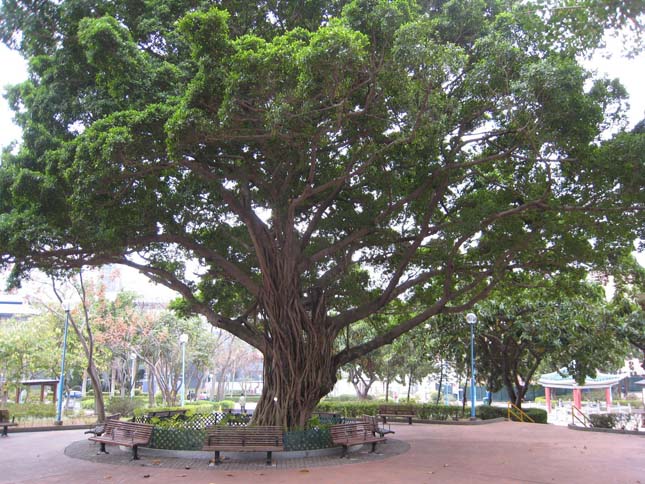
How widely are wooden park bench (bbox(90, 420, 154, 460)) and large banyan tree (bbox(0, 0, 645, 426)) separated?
2.60 metres

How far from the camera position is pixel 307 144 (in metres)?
10.2

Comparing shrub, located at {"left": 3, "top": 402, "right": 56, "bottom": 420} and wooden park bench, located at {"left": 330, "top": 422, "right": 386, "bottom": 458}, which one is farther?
shrub, located at {"left": 3, "top": 402, "right": 56, "bottom": 420}

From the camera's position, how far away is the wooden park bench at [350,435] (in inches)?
443

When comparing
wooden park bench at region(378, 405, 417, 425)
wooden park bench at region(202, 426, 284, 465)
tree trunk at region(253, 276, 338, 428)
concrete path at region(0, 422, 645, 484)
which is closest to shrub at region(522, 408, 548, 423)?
wooden park bench at region(378, 405, 417, 425)

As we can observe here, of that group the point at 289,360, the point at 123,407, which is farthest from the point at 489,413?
the point at 123,407

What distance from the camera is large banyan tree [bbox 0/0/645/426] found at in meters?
8.49

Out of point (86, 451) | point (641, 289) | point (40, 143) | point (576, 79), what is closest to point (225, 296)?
point (86, 451)

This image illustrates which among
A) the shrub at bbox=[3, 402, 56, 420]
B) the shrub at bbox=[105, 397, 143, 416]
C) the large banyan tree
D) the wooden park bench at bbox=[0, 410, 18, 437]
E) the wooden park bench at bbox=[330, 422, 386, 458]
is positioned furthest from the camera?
the shrub at bbox=[105, 397, 143, 416]

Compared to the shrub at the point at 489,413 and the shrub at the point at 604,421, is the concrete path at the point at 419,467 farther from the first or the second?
the shrub at the point at 489,413

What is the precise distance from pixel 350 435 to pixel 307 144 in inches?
240

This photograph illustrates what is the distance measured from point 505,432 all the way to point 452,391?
172ft

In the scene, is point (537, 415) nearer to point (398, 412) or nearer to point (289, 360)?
point (398, 412)

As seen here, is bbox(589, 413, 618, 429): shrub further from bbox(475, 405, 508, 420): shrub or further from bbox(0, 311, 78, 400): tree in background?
bbox(0, 311, 78, 400): tree in background

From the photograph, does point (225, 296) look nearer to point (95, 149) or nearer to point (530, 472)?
point (95, 149)
